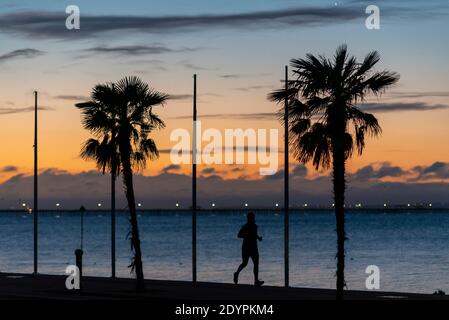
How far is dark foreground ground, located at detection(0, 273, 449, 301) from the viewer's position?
3156 cm

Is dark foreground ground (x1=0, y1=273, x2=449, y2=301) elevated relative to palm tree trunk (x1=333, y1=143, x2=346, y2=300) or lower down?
lower down

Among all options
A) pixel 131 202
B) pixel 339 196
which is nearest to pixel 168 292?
pixel 131 202

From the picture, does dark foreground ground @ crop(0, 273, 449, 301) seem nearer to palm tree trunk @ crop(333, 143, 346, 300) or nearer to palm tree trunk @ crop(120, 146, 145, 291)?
palm tree trunk @ crop(120, 146, 145, 291)

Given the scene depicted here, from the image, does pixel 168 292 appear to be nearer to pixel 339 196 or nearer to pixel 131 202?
pixel 131 202

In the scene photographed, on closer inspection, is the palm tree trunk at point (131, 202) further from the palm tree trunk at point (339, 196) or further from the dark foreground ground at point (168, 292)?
the palm tree trunk at point (339, 196)

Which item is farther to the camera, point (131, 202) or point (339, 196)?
point (131, 202)

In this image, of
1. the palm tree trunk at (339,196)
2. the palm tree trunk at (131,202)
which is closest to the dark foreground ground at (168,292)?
the palm tree trunk at (131,202)

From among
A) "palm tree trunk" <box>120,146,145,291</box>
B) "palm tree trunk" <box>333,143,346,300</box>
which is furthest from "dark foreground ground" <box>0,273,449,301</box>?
"palm tree trunk" <box>333,143,346,300</box>

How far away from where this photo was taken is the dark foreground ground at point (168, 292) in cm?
3156

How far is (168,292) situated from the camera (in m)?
33.6

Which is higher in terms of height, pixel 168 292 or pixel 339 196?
pixel 339 196

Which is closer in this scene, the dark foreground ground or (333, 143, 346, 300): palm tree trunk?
(333, 143, 346, 300): palm tree trunk
